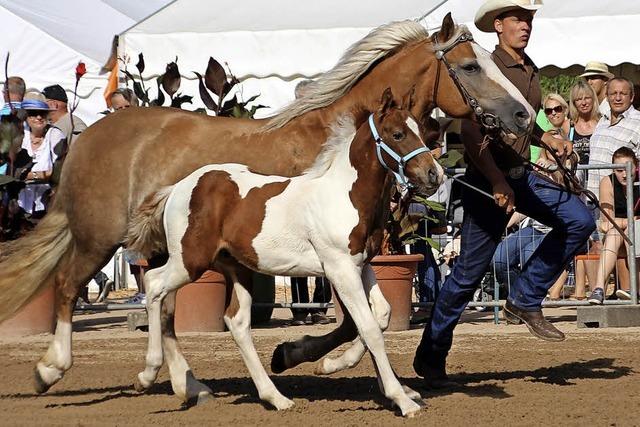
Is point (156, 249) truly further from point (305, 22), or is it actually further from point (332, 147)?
point (305, 22)

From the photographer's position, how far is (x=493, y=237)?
7.25 metres

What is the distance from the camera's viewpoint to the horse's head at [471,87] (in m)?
6.75

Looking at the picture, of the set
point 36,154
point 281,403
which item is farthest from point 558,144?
point 36,154

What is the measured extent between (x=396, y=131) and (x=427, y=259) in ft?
17.6

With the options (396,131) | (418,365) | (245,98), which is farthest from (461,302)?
(245,98)

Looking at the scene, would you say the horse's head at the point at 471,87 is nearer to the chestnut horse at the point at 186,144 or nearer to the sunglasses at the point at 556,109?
the chestnut horse at the point at 186,144

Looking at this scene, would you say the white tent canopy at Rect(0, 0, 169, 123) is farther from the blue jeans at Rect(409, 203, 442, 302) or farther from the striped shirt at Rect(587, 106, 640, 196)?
the striped shirt at Rect(587, 106, 640, 196)

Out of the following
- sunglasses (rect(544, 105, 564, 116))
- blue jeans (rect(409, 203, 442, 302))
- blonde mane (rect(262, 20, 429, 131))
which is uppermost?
sunglasses (rect(544, 105, 564, 116))

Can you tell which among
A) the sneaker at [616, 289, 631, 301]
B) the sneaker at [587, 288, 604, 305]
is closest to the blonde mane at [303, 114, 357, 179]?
the sneaker at [587, 288, 604, 305]

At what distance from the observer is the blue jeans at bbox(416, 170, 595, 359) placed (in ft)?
23.6

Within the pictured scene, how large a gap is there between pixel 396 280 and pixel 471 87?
3861mm

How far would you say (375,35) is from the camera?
7281 millimetres

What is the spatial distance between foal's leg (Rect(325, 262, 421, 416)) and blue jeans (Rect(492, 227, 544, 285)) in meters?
5.29

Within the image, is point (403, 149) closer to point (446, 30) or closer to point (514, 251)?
point (446, 30)
